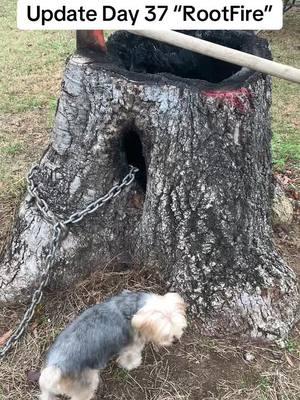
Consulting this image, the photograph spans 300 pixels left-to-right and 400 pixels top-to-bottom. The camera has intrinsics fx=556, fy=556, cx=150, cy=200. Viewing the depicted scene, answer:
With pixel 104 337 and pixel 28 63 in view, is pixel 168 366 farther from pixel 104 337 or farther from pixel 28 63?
pixel 28 63

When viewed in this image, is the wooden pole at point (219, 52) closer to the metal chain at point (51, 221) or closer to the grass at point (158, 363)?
Result: the metal chain at point (51, 221)

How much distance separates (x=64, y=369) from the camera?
2.41 meters

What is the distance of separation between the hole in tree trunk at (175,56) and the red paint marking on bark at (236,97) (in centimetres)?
60

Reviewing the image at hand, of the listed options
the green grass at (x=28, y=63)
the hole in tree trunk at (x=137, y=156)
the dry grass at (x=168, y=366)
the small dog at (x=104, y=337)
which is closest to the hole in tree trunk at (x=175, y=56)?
the hole in tree trunk at (x=137, y=156)

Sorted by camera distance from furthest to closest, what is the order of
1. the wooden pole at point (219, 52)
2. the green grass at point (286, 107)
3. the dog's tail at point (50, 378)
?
the green grass at point (286, 107) → the wooden pole at point (219, 52) → the dog's tail at point (50, 378)

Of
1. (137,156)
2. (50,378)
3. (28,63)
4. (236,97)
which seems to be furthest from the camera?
(28,63)

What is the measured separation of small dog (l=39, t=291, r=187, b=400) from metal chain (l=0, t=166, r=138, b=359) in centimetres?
38

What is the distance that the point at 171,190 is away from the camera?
2877mm

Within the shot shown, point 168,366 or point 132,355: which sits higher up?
point 132,355

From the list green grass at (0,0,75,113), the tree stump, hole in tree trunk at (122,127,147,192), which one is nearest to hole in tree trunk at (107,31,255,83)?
the tree stump

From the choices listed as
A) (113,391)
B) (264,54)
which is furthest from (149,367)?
(264,54)

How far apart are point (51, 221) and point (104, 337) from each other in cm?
80

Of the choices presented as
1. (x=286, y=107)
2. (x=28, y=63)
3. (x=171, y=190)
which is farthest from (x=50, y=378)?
(x=28, y=63)

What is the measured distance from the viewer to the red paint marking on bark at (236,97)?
2.68 meters
